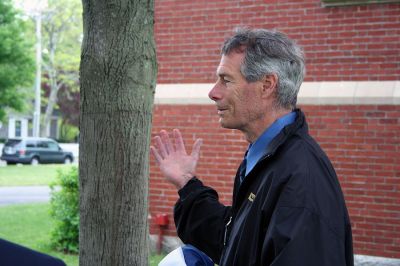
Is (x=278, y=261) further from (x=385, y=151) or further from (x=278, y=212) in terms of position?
(x=385, y=151)

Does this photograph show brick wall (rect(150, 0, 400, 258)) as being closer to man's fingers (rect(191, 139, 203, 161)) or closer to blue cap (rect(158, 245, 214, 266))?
man's fingers (rect(191, 139, 203, 161))

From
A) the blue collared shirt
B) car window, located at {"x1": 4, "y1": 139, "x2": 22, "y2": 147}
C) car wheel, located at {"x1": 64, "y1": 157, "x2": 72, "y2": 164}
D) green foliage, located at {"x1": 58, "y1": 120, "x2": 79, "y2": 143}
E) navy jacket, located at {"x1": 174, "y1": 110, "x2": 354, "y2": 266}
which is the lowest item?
green foliage, located at {"x1": 58, "y1": 120, "x2": 79, "y2": 143}

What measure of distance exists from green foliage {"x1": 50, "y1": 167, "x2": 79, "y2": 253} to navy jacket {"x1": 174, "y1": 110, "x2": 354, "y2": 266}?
654 cm

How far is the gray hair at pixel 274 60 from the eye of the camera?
2.40 m

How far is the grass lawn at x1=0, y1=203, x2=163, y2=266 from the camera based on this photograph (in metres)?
8.55

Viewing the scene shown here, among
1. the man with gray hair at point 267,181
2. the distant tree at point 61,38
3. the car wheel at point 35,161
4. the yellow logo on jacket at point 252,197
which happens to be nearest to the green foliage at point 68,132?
the distant tree at point 61,38

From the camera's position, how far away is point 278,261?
1999 millimetres

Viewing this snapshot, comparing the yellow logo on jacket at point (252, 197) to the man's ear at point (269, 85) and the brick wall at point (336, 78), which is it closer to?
the man's ear at point (269, 85)

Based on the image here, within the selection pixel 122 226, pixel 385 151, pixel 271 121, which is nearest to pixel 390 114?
pixel 385 151

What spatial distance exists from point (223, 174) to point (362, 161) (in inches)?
67.4

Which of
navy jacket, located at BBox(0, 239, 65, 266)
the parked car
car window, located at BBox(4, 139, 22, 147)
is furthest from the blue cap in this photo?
car window, located at BBox(4, 139, 22, 147)

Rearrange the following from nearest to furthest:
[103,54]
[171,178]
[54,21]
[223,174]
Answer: [171,178] < [103,54] < [223,174] < [54,21]

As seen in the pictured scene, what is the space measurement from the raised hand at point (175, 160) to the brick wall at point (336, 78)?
435cm

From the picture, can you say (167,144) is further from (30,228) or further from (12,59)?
(12,59)
